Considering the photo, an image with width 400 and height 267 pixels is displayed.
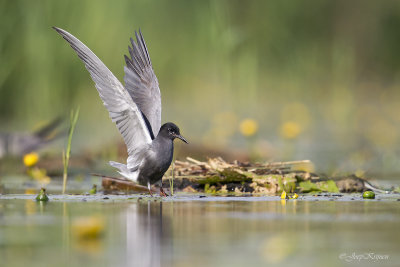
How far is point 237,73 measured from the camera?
14609 mm

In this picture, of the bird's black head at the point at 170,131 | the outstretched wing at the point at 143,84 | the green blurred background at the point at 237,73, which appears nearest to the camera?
the bird's black head at the point at 170,131

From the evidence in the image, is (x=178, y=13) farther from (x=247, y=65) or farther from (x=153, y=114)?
(x=153, y=114)

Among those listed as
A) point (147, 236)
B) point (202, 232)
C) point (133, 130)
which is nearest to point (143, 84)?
point (133, 130)

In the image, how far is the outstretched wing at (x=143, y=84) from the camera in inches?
323

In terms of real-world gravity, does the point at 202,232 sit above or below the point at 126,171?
below

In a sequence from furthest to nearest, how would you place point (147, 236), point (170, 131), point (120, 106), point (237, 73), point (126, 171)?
1. point (237, 73)
2. point (126, 171)
3. point (170, 131)
4. point (120, 106)
5. point (147, 236)

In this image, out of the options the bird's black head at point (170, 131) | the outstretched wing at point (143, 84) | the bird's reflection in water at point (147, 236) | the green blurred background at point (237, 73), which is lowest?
the bird's reflection in water at point (147, 236)

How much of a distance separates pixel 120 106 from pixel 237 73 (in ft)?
24.3

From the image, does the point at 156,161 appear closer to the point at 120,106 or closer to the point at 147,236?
the point at 120,106

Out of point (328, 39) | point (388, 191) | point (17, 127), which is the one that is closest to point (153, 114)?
point (388, 191)

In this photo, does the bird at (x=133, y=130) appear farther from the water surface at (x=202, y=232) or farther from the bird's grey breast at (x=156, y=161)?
the water surface at (x=202, y=232)

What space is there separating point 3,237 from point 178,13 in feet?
36.4

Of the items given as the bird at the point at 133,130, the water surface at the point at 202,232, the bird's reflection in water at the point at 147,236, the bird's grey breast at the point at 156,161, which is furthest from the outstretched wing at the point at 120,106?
the bird's reflection in water at the point at 147,236

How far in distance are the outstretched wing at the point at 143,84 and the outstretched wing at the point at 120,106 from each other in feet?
1.73
